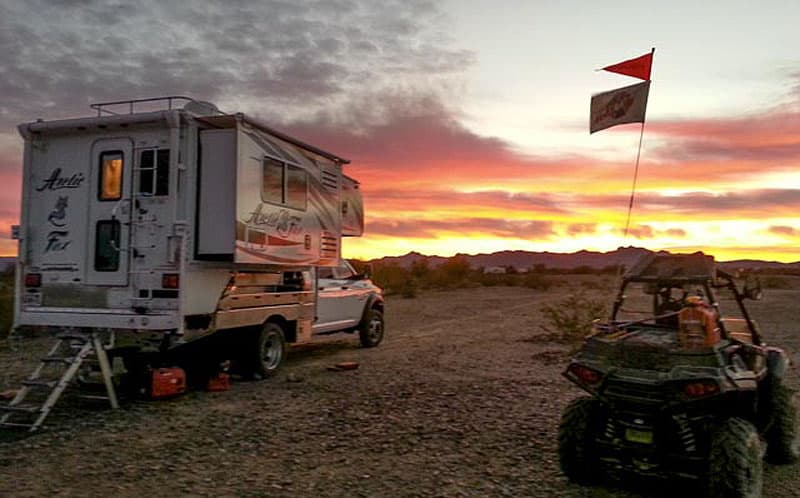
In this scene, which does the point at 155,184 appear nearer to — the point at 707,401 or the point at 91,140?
the point at 91,140

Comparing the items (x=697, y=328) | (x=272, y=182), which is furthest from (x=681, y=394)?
(x=272, y=182)

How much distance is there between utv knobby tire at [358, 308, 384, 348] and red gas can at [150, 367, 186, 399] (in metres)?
5.40

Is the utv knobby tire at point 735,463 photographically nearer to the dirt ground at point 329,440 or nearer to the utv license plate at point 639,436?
the utv license plate at point 639,436

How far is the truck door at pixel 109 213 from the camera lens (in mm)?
9195

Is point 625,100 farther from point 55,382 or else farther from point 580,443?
point 55,382

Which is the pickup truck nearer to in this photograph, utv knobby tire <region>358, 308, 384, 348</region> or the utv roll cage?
utv knobby tire <region>358, 308, 384, 348</region>

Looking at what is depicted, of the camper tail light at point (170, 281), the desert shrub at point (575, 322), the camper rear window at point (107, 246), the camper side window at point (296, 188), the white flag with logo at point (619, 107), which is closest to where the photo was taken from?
the white flag with logo at point (619, 107)

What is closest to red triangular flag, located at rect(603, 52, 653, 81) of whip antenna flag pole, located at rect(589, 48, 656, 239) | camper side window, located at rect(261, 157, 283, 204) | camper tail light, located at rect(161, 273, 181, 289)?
whip antenna flag pole, located at rect(589, 48, 656, 239)

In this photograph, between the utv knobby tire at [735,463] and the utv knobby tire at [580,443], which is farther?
the utv knobby tire at [580,443]

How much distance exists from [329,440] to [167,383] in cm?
290

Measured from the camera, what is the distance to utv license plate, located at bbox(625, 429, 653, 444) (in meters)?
5.10

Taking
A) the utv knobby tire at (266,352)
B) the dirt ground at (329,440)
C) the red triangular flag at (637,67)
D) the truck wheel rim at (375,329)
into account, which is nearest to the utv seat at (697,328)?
the dirt ground at (329,440)

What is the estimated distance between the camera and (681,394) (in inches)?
193

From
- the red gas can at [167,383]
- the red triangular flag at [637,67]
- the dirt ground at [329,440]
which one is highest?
the red triangular flag at [637,67]
